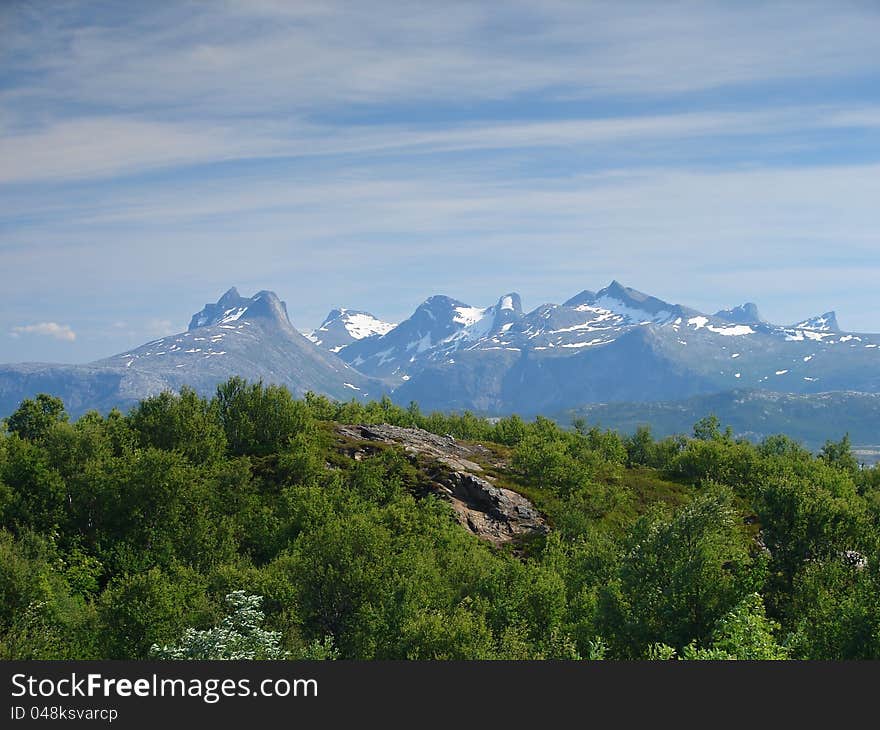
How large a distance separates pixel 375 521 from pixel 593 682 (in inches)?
2721

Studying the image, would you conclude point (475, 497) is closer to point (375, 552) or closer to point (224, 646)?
point (375, 552)

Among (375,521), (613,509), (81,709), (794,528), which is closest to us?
(81,709)

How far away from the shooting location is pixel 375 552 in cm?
6944

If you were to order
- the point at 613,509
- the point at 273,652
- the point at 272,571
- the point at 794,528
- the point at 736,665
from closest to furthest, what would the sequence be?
the point at 736,665
the point at 273,652
the point at 272,571
the point at 794,528
the point at 613,509

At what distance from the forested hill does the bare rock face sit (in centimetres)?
44

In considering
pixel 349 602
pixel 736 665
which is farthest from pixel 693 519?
pixel 736 665

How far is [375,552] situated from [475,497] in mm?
55696

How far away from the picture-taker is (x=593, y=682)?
88.8ft

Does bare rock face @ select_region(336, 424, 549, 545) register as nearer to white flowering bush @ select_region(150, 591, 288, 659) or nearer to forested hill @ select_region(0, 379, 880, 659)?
forested hill @ select_region(0, 379, 880, 659)

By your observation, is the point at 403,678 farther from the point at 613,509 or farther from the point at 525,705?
the point at 613,509

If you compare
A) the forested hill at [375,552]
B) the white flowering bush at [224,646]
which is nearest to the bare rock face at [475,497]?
the forested hill at [375,552]

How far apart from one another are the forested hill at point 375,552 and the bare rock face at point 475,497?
440 millimetres

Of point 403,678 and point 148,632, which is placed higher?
point 403,678

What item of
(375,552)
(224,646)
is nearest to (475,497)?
(375,552)
